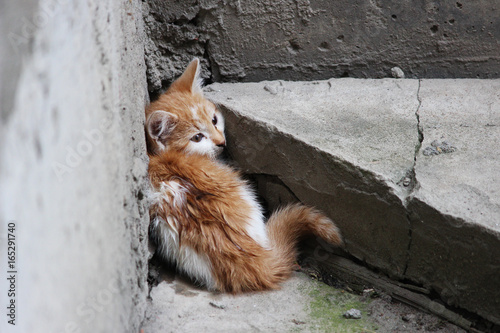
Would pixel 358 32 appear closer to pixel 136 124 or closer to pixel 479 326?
pixel 136 124

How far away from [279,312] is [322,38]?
186 centimetres

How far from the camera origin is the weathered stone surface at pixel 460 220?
6.26ft

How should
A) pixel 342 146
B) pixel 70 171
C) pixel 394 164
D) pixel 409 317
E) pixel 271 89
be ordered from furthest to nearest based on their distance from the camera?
pixel 271 89
pixel 342 146
pixel 394 164
pixel 409 317
pixel 70 171

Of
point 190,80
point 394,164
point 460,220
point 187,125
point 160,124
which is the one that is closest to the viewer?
point 460,220

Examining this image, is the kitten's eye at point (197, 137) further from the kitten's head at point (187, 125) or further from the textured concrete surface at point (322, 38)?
the textured concrete surface at point (322, 38)

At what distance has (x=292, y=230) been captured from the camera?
2535mm

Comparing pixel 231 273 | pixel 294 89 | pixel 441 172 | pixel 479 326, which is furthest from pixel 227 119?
pixel 479 326

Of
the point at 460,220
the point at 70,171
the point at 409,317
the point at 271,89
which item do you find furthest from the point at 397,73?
the point at 70,171

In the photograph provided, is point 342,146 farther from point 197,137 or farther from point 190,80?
point 190,80

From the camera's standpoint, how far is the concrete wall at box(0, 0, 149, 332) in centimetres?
112

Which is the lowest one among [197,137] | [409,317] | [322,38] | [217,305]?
[217,305]

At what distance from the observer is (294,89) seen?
3152 millimetres

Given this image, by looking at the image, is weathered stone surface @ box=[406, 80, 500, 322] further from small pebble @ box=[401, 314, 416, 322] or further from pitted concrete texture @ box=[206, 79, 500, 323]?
small pebble @ box=[401, 314, 416, 322]

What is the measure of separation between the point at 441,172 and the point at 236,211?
1.00 m
